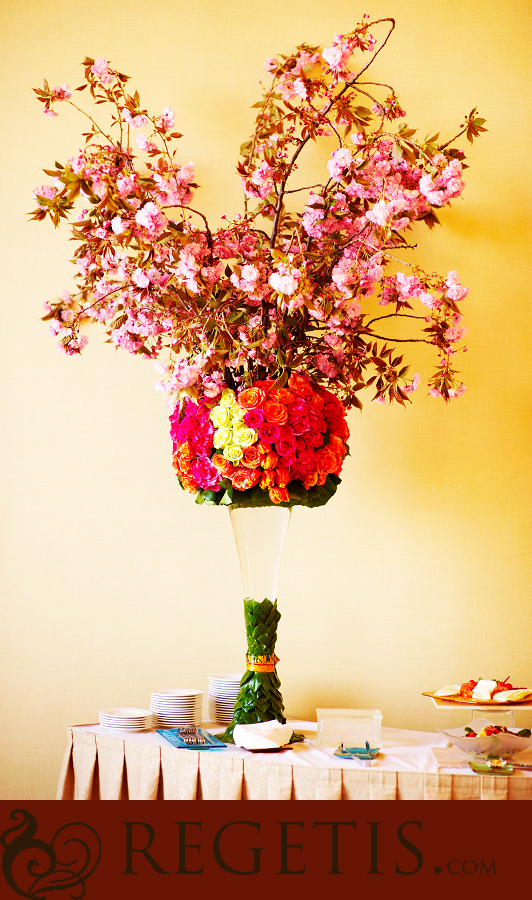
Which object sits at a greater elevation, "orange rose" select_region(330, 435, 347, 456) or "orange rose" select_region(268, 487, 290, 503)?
"orange rose" select_region(330, 435, 347, 456)

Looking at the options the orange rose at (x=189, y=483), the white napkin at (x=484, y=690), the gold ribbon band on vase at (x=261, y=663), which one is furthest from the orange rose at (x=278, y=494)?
the white napkin at (x=484, y=690)

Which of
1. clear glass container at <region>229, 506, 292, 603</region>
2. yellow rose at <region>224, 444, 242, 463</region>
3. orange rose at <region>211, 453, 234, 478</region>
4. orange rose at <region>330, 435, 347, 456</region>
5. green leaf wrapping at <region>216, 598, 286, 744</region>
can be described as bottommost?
green leaf wrapping at <region>216, 598, 286, 744</region>

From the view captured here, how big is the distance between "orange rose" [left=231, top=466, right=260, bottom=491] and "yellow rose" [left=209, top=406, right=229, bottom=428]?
0.11 metres

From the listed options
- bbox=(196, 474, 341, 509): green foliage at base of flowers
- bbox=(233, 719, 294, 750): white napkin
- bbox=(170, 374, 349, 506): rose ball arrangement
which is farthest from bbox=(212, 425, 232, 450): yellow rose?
bbox=(233, 719, 294, 750): white napkin

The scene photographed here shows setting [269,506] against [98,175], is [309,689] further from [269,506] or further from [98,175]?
[98,175]

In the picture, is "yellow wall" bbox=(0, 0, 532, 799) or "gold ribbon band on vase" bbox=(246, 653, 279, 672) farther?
"yellow wall" bbox=(0, 0, 532, 799)

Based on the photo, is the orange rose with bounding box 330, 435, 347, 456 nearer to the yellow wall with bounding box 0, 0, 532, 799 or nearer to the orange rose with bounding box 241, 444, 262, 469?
the orange rose with bounding box 241, 444, 262, 469

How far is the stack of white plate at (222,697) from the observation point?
6.82 feet

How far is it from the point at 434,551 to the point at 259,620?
606 mm

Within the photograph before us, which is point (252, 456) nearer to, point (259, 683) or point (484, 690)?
point (259, 683)

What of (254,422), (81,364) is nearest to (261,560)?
(254,422)

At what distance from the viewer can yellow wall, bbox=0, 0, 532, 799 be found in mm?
2250

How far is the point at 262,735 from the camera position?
5.78 feet

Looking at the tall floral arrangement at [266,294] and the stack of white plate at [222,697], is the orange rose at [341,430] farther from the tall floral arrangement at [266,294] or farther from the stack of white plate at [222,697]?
the stack of white plate at [222,697]
